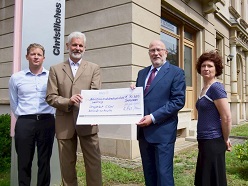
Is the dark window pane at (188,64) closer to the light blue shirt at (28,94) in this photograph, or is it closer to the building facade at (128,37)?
the building facade at (128,37)

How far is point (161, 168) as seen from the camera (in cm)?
282

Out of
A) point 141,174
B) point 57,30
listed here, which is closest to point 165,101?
point 57,30

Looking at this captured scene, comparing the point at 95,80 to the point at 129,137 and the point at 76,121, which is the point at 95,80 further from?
the point at 129,137

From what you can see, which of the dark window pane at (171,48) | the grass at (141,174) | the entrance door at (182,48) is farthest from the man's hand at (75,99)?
the dark window pane at (171,48)

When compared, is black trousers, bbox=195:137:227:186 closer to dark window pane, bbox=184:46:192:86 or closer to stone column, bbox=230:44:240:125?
dark window pane, bbox=184:46:192:86

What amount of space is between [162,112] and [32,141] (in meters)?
1.64

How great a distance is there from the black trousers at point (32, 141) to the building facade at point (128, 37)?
2759 mm

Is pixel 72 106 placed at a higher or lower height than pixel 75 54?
lower

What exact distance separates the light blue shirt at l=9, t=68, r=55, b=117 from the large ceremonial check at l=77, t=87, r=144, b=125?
2.02 feet

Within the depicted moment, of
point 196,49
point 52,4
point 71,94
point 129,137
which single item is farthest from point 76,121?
point 196,49

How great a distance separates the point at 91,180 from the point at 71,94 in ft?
3.53

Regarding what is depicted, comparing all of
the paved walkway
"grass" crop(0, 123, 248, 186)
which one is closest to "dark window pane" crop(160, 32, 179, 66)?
the paved walkway

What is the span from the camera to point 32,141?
10.5 feet

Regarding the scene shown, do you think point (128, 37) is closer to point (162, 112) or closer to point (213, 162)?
point (162, 112)
